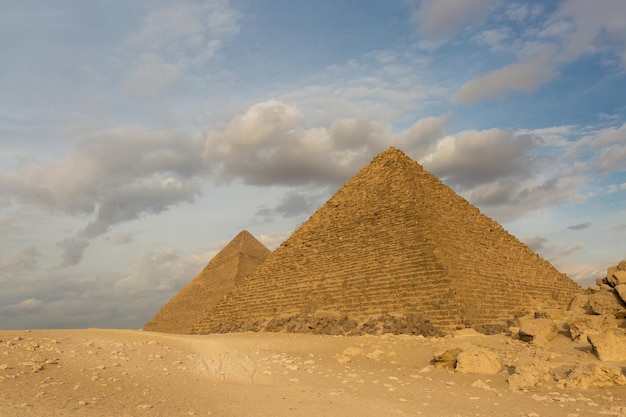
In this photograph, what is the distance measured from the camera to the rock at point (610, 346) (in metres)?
9.18

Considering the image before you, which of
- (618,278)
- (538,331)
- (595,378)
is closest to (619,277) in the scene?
(618,278)

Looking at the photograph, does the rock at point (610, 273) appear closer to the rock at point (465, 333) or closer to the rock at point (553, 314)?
the rock at point (553, 314)

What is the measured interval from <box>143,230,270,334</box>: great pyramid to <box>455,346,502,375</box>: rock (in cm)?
2831

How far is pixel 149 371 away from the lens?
8.09 m

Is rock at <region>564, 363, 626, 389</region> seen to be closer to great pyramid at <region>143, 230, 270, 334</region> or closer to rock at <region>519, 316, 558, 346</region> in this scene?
rock at <region>519, 316, 558, 346</region>

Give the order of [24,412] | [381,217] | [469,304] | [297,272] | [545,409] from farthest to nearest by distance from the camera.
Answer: [297,272] < [381,217] < [469,304] < [545,409] < [24,412]

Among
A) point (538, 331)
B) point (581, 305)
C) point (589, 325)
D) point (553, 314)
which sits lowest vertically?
point (538, 331)

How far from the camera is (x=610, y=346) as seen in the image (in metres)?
9.35

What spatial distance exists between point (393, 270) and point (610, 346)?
10902mm

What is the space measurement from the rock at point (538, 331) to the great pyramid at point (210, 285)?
26.2 m

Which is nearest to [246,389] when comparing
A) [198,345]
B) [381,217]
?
[198,345]

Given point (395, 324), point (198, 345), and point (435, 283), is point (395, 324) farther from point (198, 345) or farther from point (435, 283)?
point (198, 345)

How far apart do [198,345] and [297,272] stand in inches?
502

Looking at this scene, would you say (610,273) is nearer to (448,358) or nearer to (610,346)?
(610,346)
